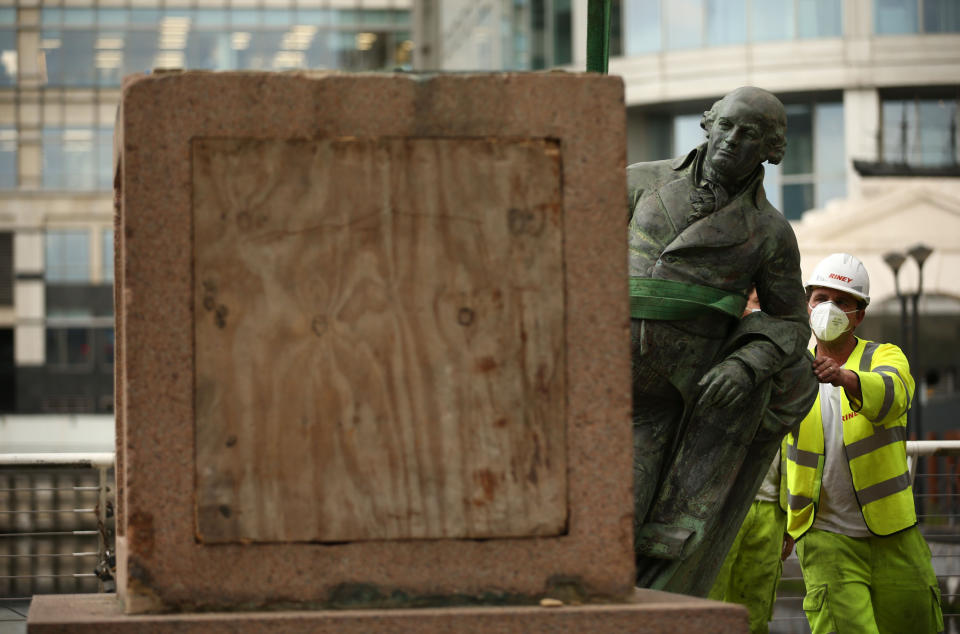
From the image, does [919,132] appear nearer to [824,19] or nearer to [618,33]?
[824,19]

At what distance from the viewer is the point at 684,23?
40375mm

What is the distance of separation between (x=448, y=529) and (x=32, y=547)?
48.7ft

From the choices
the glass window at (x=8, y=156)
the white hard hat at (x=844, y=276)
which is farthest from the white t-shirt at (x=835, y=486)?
the glass window at (x=8, y=156)

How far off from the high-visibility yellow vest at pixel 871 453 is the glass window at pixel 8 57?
190ft

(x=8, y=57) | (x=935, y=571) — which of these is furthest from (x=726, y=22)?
(x=8, y=57)

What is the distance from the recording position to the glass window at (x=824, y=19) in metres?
38.9

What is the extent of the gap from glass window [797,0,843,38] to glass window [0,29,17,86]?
33.0m

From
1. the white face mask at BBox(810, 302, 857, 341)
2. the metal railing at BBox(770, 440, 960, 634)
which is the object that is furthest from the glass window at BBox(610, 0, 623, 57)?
the white face mask at BBox(810, 302, 857, 341)

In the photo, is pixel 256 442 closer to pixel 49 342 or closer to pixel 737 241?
pixel 737 241

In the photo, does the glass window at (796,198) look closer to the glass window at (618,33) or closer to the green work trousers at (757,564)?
the glass window at (618,33)

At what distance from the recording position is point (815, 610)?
7613mm

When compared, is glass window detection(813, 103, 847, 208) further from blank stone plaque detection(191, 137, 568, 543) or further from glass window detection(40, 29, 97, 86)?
blank stone plaque detection(191, 137, 568, 543)

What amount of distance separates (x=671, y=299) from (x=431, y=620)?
224cm

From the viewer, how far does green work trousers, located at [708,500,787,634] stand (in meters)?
8.45
